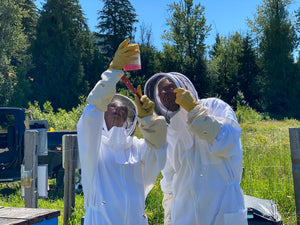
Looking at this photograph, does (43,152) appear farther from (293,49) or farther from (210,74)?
(293,49)

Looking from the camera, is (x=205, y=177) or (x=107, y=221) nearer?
(x=107, y=221)

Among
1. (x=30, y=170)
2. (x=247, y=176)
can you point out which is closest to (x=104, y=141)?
(x=30, y=170)

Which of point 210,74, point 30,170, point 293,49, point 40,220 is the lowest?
point 40,220

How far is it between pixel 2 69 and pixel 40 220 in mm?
26575

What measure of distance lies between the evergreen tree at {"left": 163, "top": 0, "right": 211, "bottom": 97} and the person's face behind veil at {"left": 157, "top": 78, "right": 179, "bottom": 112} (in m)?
27.3

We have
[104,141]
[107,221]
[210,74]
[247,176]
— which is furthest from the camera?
[210,74]

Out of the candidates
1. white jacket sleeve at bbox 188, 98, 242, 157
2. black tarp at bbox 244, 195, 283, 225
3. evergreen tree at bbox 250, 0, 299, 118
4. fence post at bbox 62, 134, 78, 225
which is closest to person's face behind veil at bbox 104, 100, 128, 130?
white jacket sleeve at bbox 188, 98, 242, 157

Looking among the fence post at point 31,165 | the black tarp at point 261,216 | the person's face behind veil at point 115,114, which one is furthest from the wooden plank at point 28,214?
the black tarp at point 261,216

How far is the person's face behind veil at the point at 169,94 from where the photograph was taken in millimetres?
2824

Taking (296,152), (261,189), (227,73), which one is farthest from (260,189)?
(227,73)

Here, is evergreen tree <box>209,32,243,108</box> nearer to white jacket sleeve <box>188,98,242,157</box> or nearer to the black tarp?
the black tarp

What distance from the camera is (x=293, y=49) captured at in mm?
34844

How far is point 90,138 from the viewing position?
239cm

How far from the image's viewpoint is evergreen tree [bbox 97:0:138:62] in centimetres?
3425
